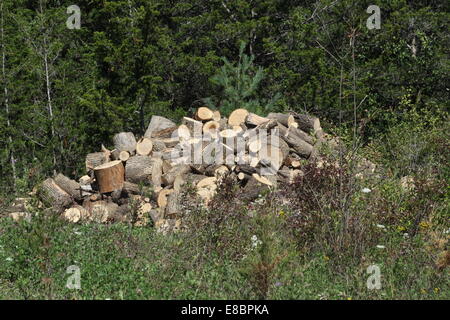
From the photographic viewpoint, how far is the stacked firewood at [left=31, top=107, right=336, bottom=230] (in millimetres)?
10102

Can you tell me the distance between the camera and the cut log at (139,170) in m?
10.8

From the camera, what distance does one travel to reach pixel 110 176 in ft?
35.6

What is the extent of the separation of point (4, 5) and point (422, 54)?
1028cm

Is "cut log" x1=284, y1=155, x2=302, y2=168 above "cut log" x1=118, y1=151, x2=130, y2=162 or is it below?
below

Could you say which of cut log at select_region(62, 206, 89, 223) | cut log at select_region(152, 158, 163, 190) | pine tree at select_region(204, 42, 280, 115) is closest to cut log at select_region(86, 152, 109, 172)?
cut log at select_region(62, 206, 89, 223)

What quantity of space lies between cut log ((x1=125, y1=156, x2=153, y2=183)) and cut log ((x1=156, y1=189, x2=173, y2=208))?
0.48 m

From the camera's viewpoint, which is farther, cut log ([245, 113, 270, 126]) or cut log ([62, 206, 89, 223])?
cut log ([245, 113, 270, 126])

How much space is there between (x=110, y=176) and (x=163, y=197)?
41.7 inches

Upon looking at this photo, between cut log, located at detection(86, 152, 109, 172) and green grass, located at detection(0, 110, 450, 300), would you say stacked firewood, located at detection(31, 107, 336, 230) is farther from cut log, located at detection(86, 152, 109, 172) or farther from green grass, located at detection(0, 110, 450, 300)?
green grass, located at detection(0, 110, 450, 300)

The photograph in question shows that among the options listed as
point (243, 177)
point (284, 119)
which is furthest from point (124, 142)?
point (284, 119)

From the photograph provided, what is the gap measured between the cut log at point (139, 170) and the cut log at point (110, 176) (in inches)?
5.6

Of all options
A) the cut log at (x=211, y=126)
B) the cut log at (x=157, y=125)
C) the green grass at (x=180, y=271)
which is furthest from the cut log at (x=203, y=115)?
the green grass at (x=180, y=271)

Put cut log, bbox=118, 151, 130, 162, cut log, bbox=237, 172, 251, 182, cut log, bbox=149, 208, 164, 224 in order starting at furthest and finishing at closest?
cut log, bbox=118, 151, 130, 162 < cut log, bbox=237, 172, 251, 182 < cut log, bbox=149, 208, 164, 224
